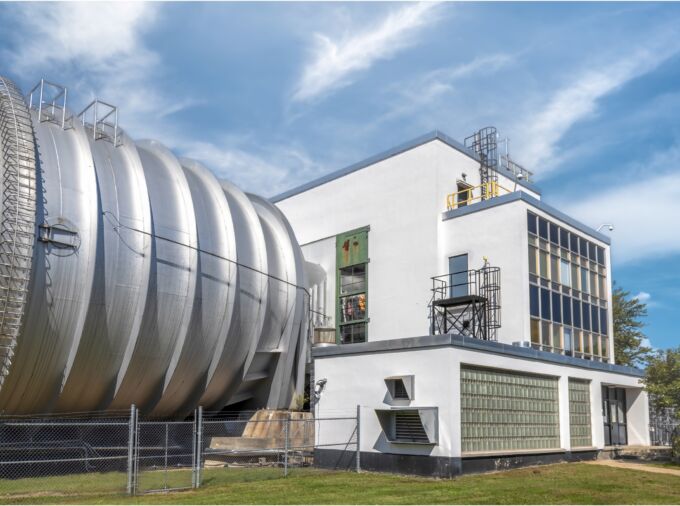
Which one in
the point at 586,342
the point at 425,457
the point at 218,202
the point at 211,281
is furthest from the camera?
the point at 586,342

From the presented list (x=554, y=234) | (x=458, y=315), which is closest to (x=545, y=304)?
(x=554, y=234)

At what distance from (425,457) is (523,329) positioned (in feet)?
28.8

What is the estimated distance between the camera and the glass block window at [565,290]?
95.0 feet

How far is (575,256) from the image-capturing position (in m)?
32.1

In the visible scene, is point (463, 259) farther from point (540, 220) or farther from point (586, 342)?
point (586, 342)

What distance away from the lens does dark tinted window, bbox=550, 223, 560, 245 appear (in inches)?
1203

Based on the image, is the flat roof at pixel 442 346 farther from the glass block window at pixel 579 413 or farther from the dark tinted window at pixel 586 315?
the dark tinted window at pixel 586 315

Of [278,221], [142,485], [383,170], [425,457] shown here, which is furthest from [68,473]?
[383,170]

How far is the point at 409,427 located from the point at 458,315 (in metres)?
9.04

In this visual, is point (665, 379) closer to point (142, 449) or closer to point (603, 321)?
point (603, 321)

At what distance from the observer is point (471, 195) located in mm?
34219

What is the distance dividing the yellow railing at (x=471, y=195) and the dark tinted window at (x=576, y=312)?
A: 599cm

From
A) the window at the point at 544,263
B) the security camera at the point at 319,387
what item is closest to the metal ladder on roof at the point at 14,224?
the security camera at the point at 319,387

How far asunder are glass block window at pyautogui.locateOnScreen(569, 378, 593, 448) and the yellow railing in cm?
937
